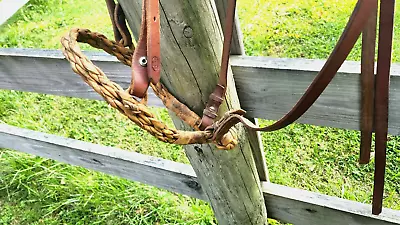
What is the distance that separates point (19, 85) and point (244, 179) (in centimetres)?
84

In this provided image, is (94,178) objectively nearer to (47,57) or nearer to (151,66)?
(47,57)

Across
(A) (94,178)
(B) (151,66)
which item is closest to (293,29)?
(A) (94,178)

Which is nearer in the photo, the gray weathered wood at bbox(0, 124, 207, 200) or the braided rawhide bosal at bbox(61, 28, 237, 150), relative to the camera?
the braided rawhide bosal at bbox(61, 28, 237, 150)

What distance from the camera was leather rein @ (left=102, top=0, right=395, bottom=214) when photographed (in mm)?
507

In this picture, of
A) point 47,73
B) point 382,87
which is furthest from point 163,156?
point 382,87

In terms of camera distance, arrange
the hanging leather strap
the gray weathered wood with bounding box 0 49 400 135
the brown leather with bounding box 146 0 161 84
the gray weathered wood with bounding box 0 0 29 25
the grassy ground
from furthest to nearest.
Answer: the gray weathered wood with bounding box 0 0 29 25
the grassy ground
the gray weathered wood with bounding box 0 49 400 135
the brown leather with bounding box 146 0 161 84
the hanging leather strap

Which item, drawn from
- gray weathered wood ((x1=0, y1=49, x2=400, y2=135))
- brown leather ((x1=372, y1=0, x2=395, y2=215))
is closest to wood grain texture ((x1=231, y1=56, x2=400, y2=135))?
gray weathered wood ((x1=0, y1=49, x2=400, y2=135))

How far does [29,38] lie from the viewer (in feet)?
9.07

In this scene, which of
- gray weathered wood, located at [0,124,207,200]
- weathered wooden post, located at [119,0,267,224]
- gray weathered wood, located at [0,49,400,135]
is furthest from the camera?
gray weathered wood, located at [0,124,207,200]

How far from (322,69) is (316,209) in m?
0.68

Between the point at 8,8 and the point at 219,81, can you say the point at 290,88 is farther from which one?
the point at 8,8

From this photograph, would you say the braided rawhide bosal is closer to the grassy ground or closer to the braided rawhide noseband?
the braided rawhide noseband

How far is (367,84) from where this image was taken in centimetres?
77

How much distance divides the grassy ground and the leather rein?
0.73m
